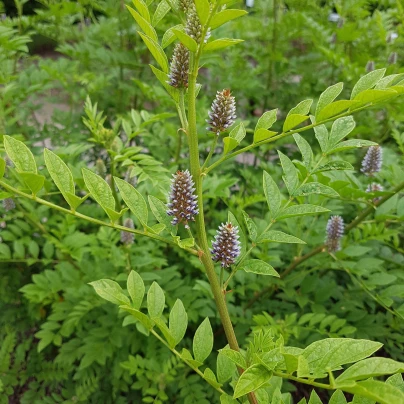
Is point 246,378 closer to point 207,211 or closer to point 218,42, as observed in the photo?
point 218,42

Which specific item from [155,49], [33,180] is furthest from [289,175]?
[33,180]

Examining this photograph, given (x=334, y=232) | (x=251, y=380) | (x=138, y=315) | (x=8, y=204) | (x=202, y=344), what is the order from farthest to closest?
(x=8, y=204), (x=334, y=232), (x=202, y=344), (x=138, y=315), (x=251, y=380)

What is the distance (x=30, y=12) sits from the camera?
219 inches

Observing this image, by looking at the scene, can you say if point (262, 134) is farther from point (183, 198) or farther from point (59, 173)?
point (59, 173)

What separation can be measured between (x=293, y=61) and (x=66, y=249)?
1.85m

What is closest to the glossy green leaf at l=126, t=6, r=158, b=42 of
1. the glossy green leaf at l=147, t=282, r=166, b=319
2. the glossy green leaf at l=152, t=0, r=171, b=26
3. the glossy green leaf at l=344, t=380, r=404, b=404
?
the glossy green leaf at l=152, t=0, r=171, b=26

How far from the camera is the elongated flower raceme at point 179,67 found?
2.34 ft

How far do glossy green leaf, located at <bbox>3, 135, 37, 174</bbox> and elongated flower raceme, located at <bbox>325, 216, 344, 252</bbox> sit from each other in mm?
967

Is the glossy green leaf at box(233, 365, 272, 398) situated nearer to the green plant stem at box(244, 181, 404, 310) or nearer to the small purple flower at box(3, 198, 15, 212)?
the green plant stem at box(244, 181, 404, 310)

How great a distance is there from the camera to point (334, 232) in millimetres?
1372

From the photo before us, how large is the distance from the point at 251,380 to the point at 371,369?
0.17m

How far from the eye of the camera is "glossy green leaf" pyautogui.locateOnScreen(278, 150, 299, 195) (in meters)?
0.87

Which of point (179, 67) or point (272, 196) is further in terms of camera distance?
point (272, 196)

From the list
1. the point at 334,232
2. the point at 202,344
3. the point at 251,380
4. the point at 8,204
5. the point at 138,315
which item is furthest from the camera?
the point at 8,204
